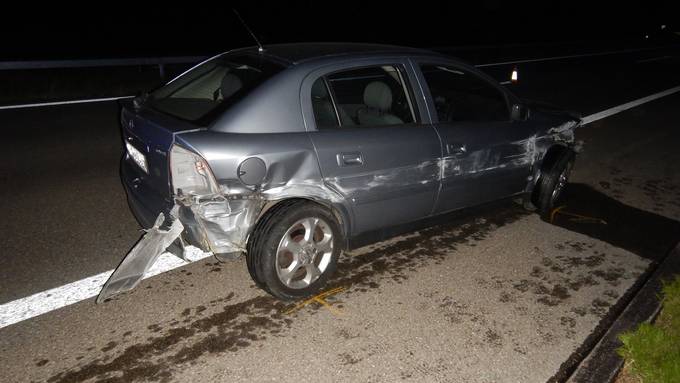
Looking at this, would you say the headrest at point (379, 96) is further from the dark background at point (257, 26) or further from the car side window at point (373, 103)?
the dark background at point (257, 26)

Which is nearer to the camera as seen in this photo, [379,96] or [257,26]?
[379,96]

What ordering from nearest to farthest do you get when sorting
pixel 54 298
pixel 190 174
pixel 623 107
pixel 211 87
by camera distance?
pixel 190 174 → pixel 54 298 → pixel 211 87 → pixel 623 107

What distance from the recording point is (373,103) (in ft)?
13.3

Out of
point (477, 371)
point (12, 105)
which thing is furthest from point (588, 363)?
point (12, 105)

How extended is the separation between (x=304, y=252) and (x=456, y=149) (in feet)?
4.72

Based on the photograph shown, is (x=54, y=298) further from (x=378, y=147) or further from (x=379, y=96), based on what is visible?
(x=379, y=96)

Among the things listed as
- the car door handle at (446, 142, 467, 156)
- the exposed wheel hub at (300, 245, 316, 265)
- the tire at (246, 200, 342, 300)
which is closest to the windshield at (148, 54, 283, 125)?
the tire at (246, 200, 342, 300)

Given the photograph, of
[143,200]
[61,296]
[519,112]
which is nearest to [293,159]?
[143,200]

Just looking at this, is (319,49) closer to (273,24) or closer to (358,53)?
(358,53)

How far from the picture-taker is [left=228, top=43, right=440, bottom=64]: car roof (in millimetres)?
3500

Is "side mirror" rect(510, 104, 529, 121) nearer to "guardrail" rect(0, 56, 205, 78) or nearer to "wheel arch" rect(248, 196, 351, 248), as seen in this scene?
"wheel arch" rect(248, 196, 351, 248)

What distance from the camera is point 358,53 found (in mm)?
3670

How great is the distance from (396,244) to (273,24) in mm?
25727

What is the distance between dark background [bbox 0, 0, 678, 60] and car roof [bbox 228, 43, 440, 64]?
1318 centimetres
